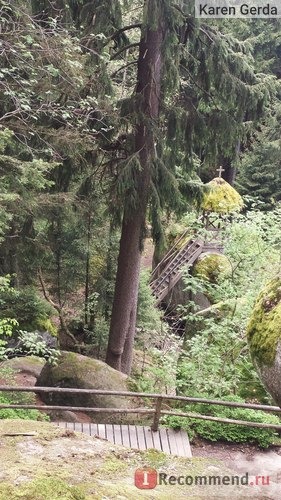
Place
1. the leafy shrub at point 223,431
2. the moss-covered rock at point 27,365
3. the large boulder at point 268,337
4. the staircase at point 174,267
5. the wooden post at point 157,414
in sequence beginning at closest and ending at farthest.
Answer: the large boulder at point 268,337 < the wooden post at point 157,414 < the leafy shrub at point 223,431 < the moss-covered rock at point 27,365 < the staircase at point 174,267

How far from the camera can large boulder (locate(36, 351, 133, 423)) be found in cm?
761

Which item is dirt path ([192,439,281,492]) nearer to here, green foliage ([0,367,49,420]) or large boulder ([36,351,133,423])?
large boulder ([36,351,133,423])

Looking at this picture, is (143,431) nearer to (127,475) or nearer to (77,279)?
(127,475)

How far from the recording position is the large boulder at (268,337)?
3.08 metres

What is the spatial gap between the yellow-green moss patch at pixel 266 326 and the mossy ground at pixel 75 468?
1.50m

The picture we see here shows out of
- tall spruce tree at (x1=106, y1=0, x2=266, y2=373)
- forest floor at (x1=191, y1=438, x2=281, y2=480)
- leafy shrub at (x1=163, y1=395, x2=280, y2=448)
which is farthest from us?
tall spruce tree at (x1=106, y1=0, x2=266, y2=373)

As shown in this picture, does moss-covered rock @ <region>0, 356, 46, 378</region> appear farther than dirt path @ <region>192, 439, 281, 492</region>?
Yes

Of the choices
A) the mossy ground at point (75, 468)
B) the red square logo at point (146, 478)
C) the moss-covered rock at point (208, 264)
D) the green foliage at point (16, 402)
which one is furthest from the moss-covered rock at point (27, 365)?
the moss-covered rock at point (208, 264)

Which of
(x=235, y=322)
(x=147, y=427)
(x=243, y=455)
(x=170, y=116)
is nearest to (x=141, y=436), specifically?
(x=147, y=427)

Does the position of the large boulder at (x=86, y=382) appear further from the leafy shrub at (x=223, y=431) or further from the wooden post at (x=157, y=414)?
the leafy shrub at (x=223, y=431)

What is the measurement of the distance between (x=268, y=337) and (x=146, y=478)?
84.5 inches

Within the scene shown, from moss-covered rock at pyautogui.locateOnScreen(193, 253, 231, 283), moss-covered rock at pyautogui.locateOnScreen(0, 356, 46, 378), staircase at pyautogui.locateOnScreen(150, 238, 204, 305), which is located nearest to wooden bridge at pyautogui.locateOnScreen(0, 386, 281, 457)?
moss-covered rock at pyautogui.locateOnScreen(0, 356, 46, 378)

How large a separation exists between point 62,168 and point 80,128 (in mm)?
1136

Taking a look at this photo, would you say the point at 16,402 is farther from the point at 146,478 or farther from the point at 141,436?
the point at 146,478
